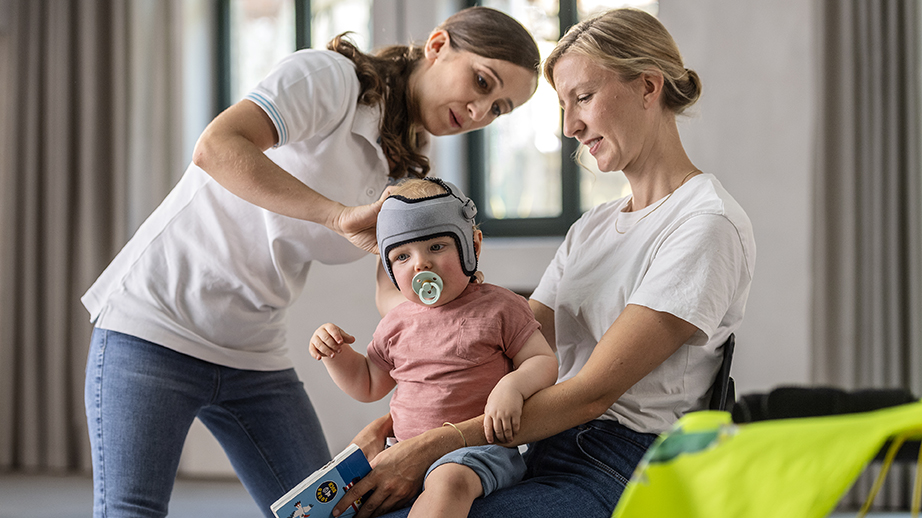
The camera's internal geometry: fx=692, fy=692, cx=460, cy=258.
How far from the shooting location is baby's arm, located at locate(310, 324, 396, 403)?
1.21 meters

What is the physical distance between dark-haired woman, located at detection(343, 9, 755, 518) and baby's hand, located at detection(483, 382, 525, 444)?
2 cm

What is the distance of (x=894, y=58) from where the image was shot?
295 cm

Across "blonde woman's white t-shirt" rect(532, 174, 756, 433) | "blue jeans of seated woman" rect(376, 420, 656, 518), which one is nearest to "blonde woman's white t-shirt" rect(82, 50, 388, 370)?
"blonde woman's white t-shirt" rect(532, 174, 756, 433)

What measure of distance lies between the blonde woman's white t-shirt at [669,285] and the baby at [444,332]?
0.13m

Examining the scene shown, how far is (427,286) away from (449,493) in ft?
1.21

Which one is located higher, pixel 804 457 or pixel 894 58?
pixel 894 58

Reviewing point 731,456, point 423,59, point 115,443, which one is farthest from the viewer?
point 423,59

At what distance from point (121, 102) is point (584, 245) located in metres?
3.08

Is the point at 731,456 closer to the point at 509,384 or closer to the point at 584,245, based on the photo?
the point at 509,384

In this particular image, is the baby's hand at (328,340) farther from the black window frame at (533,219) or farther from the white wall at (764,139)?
the black window frame at (533,219)

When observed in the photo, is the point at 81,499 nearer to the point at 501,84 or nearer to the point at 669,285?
the point at 501,84

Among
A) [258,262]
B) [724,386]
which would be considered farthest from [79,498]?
[724,386]

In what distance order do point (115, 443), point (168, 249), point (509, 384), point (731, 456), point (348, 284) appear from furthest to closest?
1. point (348, 284)
2. point (168, 249)
3. point (115, 443)
4. point (509, 384)
5. point (731, 456)

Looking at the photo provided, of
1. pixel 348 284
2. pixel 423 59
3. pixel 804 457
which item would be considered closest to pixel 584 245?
pixel 423 59
